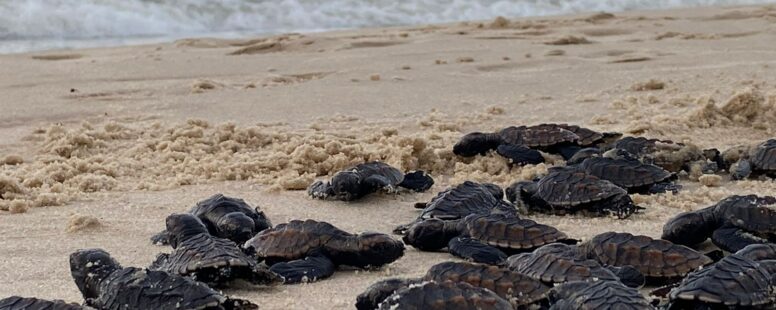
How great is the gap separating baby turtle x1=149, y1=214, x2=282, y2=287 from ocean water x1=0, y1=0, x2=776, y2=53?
6.69 meters

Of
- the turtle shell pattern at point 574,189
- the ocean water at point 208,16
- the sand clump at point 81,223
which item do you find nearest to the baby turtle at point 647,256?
the turtle shell pattern at point 574,189

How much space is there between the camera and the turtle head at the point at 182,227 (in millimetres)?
3285

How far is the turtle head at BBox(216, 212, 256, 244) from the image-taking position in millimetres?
3391

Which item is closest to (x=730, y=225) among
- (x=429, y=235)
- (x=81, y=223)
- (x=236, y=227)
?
(x=429, y=235)

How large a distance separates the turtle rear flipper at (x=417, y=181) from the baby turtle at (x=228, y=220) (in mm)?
818

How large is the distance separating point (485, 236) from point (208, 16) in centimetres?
847

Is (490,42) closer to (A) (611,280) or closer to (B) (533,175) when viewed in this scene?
(B) (533,175)

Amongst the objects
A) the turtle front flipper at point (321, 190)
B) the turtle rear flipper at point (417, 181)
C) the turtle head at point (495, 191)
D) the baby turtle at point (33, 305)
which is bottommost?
the turtle rear flipper at point (417, 181)

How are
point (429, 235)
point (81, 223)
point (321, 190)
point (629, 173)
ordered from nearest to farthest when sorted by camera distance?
point (429, 235)
point (81, 223)
point (629, 173)
point (321, 190)

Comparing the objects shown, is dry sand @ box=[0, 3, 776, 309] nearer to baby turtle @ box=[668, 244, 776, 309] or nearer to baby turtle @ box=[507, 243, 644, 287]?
baby turtle @ box=[507, 243, 644, 287]

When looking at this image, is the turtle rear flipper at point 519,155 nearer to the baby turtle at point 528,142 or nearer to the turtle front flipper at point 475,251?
the baby turtle at point 528,142

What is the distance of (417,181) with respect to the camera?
4.35 m

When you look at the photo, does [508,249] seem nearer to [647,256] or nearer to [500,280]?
[647,256]

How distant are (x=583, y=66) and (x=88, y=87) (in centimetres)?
343
